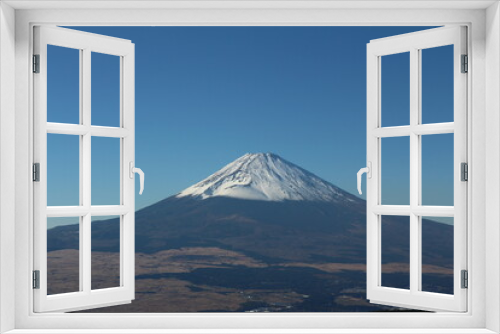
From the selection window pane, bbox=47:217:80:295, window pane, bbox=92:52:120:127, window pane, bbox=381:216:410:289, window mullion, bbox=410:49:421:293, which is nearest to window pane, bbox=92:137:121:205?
window pane, bbox=92:52:120:127

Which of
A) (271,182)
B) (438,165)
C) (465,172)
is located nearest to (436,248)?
(438,165)

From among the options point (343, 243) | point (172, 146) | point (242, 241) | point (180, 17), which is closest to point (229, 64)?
point (172, 146)

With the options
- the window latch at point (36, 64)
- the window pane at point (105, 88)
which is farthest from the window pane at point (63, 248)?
the window latch at point (36, 64)

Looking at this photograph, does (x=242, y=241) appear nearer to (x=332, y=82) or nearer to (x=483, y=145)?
(x=332, y=82)

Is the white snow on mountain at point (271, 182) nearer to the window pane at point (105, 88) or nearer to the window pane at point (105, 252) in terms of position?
the window pane at point (105, 252)

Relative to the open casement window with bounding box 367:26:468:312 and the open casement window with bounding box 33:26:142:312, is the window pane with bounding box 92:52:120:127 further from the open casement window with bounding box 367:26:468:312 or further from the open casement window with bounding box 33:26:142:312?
the open casement window with bounding box 367:26:468:312

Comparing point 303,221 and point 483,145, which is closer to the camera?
point 483,145

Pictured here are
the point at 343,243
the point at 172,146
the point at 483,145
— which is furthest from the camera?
the point at 343,243
